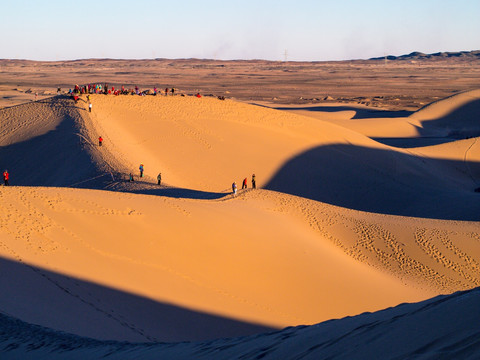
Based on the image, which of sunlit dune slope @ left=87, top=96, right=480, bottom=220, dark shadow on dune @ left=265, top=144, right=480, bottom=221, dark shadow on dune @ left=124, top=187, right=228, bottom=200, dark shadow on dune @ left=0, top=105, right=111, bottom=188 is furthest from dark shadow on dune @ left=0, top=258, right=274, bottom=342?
dark shadow on dune @ left=265, top=144, right=480, bottom=221

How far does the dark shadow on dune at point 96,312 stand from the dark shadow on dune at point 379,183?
14071 millimetres

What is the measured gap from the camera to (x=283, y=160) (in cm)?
2977

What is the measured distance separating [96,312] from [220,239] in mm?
4759

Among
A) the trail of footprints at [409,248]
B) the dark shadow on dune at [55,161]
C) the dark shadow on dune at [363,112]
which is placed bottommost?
the trail of footprints at [409,248]

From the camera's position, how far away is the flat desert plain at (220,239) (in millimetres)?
7711

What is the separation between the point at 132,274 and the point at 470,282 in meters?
8.81

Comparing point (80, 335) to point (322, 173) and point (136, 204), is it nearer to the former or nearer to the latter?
point (136, 204)

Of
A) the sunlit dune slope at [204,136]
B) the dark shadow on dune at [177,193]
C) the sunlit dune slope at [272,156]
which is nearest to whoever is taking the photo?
the dark shadow on dune at [177,193]

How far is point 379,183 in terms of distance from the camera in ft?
94.9

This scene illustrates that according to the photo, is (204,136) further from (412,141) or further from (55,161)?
(412,141)

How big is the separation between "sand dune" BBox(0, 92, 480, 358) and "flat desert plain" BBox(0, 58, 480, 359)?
51mm

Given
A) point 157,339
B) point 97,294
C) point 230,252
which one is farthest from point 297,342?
point 230,252

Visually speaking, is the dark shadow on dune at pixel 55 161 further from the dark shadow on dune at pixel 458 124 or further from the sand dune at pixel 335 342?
the dark shadow on dune at pixel 458 124

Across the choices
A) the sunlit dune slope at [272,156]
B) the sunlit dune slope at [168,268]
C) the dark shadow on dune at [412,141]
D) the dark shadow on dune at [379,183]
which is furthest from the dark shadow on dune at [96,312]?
the dark shadow on dune at [412,141]
